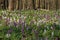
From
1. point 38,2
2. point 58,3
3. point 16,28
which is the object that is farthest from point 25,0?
point 16,28

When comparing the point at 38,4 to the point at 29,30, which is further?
the point at 38,4

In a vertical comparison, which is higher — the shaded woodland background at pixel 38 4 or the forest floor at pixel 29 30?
the forest floor at pixel 29 30

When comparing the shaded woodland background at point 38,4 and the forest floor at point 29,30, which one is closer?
the forest floor at point 29,30

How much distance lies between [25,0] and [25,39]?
20.2 m

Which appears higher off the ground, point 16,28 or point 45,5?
point 16,28

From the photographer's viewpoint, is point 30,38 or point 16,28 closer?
point 30,38

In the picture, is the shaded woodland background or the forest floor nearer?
the forest floor

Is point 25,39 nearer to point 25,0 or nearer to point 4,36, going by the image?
point 4,36

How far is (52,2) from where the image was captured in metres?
22.8

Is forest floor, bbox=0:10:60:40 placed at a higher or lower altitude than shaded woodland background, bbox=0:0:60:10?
higher

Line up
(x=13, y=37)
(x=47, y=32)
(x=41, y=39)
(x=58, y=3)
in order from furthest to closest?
1. (x=58, y=3)
2. (x=47, y=32)
3. (x=13, y=37)
4. (x=41, y=39)

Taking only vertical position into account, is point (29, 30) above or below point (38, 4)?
above

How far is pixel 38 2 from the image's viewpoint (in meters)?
23.1

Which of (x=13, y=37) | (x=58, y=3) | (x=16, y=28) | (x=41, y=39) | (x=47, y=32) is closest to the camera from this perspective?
(x=41, y=39)
